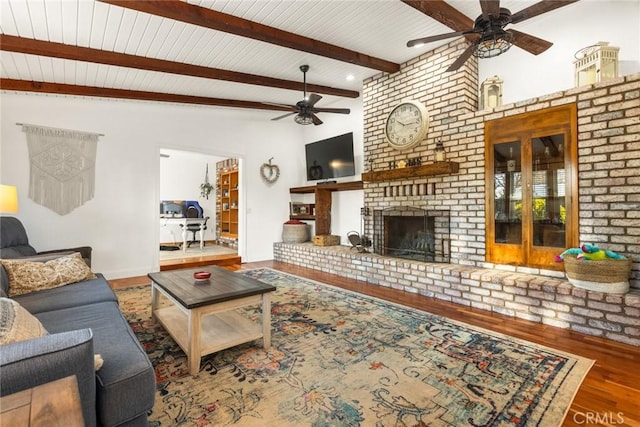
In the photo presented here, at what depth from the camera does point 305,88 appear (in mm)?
4422

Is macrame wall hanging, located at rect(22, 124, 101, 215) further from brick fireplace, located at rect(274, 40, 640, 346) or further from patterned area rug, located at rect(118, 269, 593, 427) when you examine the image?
brick fireplace, located at rect(274, 40, 640, 346)

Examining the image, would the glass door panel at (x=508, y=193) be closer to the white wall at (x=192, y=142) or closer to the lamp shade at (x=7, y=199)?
the white wall at (x=192, y=142)

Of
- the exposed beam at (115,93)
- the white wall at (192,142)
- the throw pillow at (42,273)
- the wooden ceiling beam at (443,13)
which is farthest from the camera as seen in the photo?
the exposed beam at (115,93)

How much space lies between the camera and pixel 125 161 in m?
4.75

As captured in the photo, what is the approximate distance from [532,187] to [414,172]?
131 cm

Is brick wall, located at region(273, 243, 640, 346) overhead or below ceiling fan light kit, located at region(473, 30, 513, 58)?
below

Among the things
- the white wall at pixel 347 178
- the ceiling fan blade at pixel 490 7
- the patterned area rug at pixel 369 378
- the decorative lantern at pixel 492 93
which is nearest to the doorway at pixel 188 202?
the white wall at pixel 347 178

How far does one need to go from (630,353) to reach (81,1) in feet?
16.7

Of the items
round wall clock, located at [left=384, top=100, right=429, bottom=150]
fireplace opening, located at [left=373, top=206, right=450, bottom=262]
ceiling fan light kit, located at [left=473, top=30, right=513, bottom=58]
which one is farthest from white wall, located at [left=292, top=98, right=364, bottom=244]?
ceiling fan light kit, located at [left=473, top=30, right=513, bottom=58]

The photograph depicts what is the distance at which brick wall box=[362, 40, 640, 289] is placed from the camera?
266 cm

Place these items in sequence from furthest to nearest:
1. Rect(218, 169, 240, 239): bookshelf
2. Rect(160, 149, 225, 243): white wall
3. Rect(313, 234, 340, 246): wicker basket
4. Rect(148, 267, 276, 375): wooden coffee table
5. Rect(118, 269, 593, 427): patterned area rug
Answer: Rect(160, 149, 225, 243): white wall, Rect(218, 169, 240, 239): bookshelf, Rect(313, 234, 340, 246): wicker basket, Rect(148, 267, 276, 375): wooden coffee table, Rect(118, 269, 593, 427): patterned area rug

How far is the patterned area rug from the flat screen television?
323cm

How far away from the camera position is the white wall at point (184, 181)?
8.09 metres

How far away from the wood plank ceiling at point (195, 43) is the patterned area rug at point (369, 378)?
110 inches
